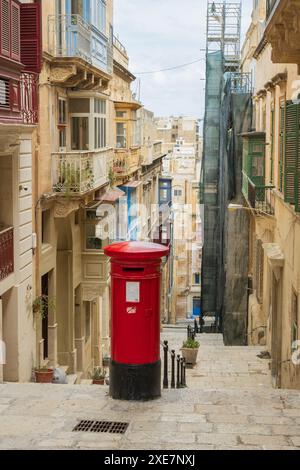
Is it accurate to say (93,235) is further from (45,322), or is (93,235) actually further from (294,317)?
(294,317)

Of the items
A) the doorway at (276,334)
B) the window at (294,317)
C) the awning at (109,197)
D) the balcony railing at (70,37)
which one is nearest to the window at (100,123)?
the awning at (109,197)

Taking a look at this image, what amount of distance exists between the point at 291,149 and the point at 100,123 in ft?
30.4

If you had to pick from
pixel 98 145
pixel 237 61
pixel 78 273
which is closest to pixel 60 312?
pixel 78 273

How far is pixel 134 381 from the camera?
7.27m

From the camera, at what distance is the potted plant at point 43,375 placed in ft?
42.7

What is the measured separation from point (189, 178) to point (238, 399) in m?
62.5

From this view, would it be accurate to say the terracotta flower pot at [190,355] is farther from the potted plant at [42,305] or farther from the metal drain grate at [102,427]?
the metal drain grate at [102,427]

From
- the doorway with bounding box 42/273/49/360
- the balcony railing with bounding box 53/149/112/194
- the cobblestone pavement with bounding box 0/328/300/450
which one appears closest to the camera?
the cobblestone pavement with bounding box 0/328/300/450

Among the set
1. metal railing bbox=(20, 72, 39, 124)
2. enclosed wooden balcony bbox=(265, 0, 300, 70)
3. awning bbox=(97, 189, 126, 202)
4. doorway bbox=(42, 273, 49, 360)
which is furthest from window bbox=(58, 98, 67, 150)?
enclosed wooden balcony bbox=(265, 0, 300, 70)

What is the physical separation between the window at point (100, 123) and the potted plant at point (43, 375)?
6830 mm

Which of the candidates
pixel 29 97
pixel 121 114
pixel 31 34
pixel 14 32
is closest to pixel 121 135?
→ pixel 121 114

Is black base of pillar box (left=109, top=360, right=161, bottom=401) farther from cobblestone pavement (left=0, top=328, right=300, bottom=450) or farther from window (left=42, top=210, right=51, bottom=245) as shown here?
window (left=42, top=210, right=51, bottom=245)

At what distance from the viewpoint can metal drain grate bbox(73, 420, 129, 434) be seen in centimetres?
644

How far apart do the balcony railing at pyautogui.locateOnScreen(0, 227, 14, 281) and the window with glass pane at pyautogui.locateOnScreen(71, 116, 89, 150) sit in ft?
19.8
